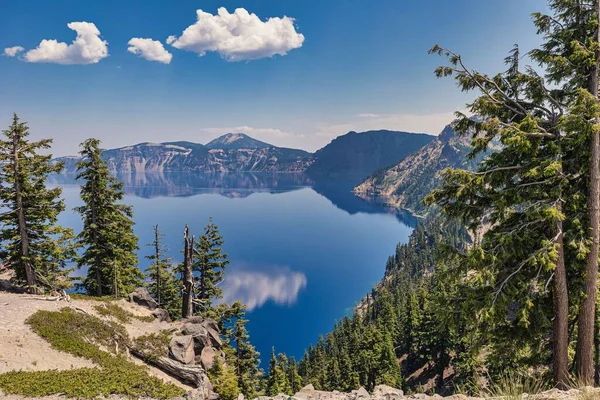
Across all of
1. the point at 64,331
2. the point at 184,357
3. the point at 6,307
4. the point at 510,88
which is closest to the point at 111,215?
the point at 6,307

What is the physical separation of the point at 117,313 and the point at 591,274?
2439 cm

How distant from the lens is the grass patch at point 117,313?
69.5 feet

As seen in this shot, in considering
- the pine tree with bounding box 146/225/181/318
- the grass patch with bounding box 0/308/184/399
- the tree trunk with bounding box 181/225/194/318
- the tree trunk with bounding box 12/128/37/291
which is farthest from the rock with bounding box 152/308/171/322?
the pine tree with bounding box 146/225/181/318

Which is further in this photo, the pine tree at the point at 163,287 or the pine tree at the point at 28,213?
the pine tree at the point at 163,287

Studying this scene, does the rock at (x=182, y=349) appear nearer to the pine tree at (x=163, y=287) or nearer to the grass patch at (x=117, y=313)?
the grass patch at (x=117, y=313)

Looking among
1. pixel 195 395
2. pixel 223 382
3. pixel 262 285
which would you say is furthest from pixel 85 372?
pixel 262 285

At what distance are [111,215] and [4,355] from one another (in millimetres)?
14953

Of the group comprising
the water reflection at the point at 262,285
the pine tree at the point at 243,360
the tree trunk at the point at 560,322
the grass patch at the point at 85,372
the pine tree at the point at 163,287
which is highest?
the tree trunk at the point at 560,322

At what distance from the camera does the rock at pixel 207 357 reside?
19719mm

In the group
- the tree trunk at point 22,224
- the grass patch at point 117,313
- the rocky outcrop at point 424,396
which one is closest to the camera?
the rocky outcrop at point 424,396

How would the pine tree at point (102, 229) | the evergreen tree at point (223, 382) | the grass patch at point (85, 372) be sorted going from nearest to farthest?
the grass patch at point (85, 372)
the evergreen tree at point (223, 382)
the pine tree at point (102, 229)

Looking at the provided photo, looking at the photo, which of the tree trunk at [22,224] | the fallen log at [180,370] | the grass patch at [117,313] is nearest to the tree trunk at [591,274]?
the fallen log at [180,370]

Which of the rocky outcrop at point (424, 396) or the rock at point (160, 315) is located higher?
the rocky outcrop at point (424, 396)

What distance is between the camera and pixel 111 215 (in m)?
27.2
